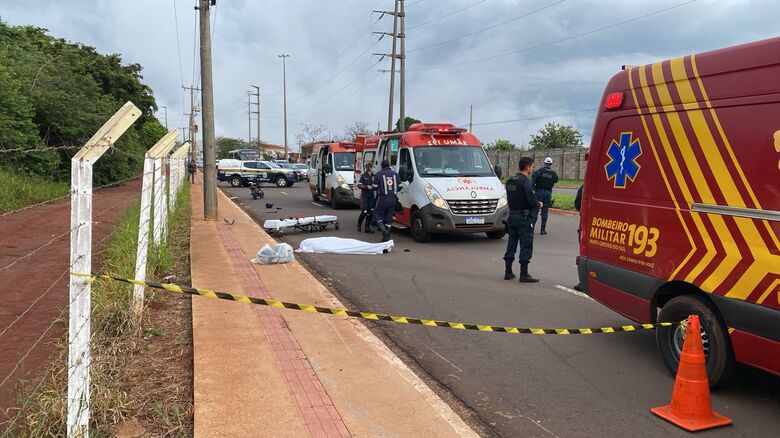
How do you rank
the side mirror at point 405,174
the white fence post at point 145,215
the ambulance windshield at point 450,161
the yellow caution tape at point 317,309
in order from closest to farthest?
1. the yellow caution tape at point 317,309
2. the white fence post at point 145,215
3. the side mirror at point 405,174
4. the ambulance windshield at point 450,161

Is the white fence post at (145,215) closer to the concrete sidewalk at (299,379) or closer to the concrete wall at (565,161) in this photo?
the concrete sidewalk at (299,379)

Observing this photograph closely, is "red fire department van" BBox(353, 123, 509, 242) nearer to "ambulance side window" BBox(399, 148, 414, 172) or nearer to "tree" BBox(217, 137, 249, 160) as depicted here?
"ambulance side window" BBox(399, 148, 414, 172)

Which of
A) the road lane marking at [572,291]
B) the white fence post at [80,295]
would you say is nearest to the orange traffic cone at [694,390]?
→ the road lane marking at [572,291]

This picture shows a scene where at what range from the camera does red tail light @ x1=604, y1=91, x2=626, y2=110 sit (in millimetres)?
4930

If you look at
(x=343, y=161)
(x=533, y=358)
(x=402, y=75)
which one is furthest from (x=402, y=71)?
(x=533, y=358)

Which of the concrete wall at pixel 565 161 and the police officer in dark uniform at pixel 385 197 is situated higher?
the concrete wall at pixel 565 161

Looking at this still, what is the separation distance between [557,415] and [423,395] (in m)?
0.92

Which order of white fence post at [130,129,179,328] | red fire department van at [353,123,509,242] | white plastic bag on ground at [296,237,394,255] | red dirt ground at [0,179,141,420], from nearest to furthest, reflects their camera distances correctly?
red dirt ground at [0,179,141,420] → white fence post at [130,129,179,328] → white plastic bag on ground at [296,237,394,255] → red fire department van at [353,123,509,242]

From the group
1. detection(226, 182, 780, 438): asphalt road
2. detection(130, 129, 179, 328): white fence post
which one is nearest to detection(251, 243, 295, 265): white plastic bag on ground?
detection(226, 182, 780, 438): asphalt road

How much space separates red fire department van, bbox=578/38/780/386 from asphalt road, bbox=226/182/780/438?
400mm

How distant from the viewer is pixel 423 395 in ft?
13.4

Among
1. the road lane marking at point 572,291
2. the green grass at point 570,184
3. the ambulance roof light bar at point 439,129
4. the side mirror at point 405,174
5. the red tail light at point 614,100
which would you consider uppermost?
the ambulance roof light bar at point 439,129

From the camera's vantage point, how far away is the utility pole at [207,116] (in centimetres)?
1434

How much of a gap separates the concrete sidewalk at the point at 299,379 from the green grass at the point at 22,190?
1171 cm
